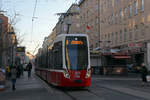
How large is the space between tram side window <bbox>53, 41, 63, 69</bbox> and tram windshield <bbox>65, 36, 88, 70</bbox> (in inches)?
19.3

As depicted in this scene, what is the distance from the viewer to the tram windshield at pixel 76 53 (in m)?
16.1

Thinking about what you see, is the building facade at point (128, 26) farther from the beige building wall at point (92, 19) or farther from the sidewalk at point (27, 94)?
the sidewalk at point (27, 94)

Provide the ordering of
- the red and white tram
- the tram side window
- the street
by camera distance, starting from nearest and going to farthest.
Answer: the street
the red and white tram
the tram side window

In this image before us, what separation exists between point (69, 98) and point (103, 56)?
2413 centimetres

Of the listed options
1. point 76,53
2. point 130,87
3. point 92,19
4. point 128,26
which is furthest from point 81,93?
point 92,19

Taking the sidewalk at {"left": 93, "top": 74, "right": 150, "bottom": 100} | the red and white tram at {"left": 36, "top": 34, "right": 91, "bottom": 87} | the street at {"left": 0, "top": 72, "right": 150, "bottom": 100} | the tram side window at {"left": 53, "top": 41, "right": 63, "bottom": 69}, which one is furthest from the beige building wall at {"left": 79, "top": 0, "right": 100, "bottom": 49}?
the red and white tram at {"left": 36, "top": 34, "right": 91, "bottom": 87}

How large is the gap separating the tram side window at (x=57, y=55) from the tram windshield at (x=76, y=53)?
49 cm

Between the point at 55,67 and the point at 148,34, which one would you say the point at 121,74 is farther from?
the point at 55,67

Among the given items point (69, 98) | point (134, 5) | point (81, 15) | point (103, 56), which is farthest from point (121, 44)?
point (69, 98)

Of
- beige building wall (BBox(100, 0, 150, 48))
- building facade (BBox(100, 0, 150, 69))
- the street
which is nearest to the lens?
the street

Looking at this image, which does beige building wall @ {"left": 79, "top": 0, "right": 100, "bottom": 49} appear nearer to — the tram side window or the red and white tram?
the tram side window

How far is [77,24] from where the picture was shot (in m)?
85.9

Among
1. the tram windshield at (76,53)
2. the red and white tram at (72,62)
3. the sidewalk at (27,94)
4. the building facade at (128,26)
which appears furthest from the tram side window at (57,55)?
the building facade at (128,26)

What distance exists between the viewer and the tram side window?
54.0 ft
